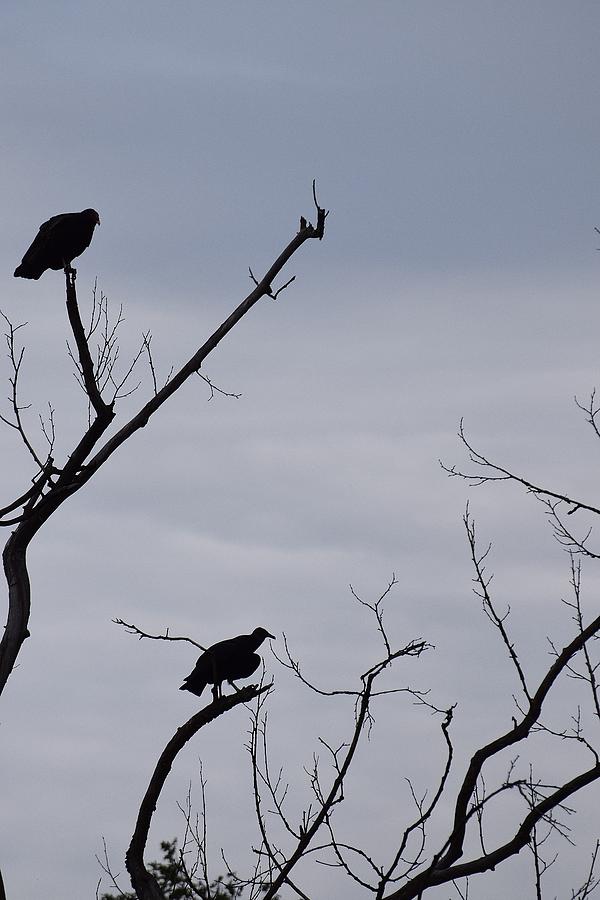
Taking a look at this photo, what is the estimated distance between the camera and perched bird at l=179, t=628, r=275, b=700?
5.82 metres

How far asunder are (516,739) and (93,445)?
205 centimetres

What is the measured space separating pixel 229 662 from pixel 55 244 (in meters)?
2.60

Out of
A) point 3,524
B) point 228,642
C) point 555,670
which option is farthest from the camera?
point 228,642

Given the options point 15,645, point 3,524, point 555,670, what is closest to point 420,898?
point 555,670

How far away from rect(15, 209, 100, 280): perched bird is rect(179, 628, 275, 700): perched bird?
→ 7.80 feet

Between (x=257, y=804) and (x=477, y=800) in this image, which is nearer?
(x=477, y=800)

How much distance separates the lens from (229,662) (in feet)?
20.0

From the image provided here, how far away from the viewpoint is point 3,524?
449 centimetres

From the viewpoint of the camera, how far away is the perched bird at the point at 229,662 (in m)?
5.82

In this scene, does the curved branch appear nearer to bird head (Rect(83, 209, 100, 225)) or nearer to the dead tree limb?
the dead tree limb

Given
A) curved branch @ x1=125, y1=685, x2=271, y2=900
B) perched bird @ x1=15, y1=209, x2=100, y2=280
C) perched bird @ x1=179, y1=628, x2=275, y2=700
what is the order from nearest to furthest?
curved branch @ x1=125, y1=685, x2=271, y2=900 < perched bird @ x1=179, y1=628, x2=275, y2=700 < perched bird @ x1=15, y1=209, x2=100, y2=280

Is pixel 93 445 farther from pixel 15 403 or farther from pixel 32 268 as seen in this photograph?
pixel 32 268

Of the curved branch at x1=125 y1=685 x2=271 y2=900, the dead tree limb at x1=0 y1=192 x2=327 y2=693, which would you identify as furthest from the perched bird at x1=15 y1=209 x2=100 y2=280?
the curved branch at x1=125 y1=685 x2=271 y2=900

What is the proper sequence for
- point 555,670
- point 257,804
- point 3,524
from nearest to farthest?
point 555,670, point 257,804, point 3,524
